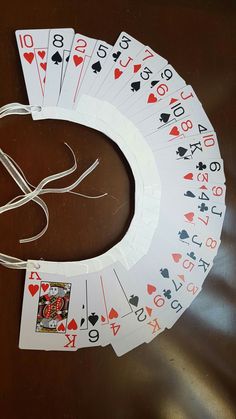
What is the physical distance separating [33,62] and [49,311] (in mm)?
522

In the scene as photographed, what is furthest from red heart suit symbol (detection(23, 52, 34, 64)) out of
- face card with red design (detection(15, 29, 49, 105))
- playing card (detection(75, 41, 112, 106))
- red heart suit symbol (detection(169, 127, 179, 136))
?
red heart suit symbol (detection(169, 127, 179, 136))

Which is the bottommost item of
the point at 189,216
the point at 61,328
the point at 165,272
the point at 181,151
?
the point at 61,328

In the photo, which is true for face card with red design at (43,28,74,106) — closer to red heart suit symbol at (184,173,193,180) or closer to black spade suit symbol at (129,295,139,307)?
red heart suit symbol at (184,173,193,180)

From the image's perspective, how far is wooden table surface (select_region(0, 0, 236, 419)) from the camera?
40.9 inches

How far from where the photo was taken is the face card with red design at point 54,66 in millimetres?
1034

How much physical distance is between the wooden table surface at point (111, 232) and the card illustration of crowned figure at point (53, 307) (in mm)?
48

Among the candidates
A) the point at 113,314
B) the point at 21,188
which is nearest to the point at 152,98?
the point at 21,188

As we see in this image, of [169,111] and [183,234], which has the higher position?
[169,111]

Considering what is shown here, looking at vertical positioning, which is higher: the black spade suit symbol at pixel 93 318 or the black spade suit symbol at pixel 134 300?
the black spade suit symbol at pixel 134 300

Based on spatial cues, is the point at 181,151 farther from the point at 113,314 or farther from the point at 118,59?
the point at 113,314

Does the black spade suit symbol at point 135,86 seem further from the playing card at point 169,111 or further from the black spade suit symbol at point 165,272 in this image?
the black spade suit symbol at point 165,272

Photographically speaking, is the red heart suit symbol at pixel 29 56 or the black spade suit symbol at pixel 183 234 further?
the black spade suit symbol at pixel 183 234

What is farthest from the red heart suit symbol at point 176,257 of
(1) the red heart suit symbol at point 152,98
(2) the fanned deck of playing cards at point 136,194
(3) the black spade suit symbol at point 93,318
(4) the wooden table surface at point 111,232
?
(1) the red heart suit symbol at point 152,98

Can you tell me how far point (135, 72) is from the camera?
110 cm
